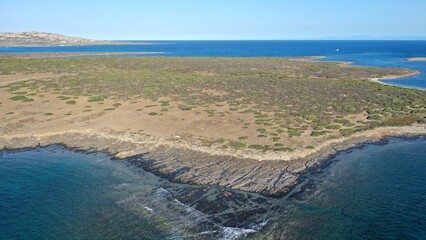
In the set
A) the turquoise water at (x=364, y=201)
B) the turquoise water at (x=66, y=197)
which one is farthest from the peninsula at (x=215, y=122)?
the turquoise water at (x=66, y=197)

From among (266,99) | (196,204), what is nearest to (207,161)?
(196,204)

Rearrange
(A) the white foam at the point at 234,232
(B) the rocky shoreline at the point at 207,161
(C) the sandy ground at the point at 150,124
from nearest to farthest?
(A) the white foam at the point at 234,232 → (B) the rocky shoreline at the point at 207,161 → (C) the sandy ground at the point at 150,124

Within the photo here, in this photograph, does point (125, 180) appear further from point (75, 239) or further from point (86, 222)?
point (75, 239)

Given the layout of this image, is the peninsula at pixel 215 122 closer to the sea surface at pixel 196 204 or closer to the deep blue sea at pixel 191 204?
the sea surface at pixel 196 204

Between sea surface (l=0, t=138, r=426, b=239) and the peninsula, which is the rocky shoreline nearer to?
the peninsula

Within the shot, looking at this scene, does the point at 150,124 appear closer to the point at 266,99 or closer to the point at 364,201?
the point at 266,99
